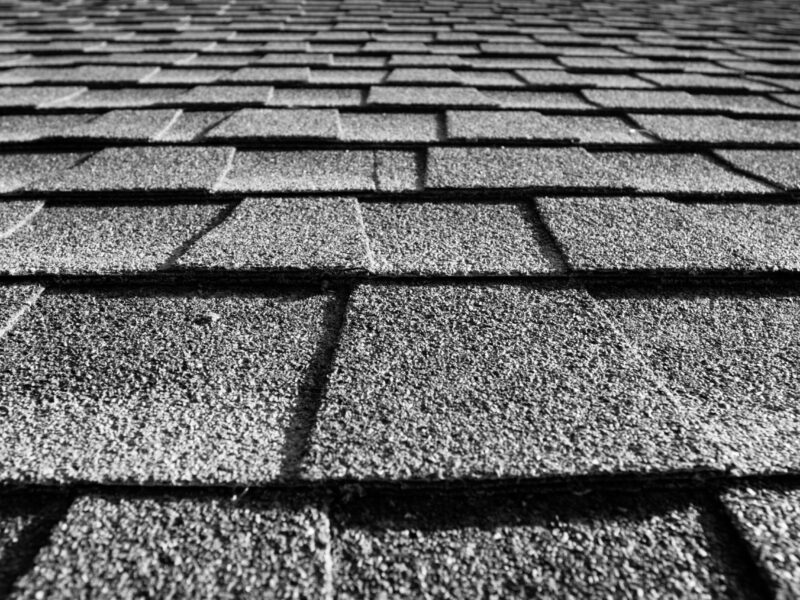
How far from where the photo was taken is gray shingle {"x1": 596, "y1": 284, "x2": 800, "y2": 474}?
0.62 metres

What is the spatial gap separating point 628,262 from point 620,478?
0.49 metres

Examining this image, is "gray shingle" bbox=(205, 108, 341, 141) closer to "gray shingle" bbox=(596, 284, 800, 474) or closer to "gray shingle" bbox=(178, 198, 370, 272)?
"gray shingle" bbox=(178, 198, 370, 272)

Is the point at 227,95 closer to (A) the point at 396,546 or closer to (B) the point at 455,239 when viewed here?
(B) the point at 455,239

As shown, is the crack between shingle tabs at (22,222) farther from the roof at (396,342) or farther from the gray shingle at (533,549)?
the gray shingle at (533,549)

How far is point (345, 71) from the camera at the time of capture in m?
1.99

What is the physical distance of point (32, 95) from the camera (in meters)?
1.74

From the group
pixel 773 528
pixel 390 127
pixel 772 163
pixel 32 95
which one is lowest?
pixel 773 528

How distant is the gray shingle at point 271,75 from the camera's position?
1866 mm

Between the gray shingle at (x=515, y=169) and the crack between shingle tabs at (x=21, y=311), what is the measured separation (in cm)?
81

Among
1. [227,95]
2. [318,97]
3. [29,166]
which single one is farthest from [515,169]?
[29,166]

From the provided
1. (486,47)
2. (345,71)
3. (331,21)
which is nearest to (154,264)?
(345,71)

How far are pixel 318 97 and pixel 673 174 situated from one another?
1.12 m

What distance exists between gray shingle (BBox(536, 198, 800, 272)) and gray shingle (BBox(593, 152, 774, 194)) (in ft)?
0.22

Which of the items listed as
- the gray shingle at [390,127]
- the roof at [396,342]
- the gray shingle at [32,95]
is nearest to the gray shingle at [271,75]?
the roof at [396,342]
